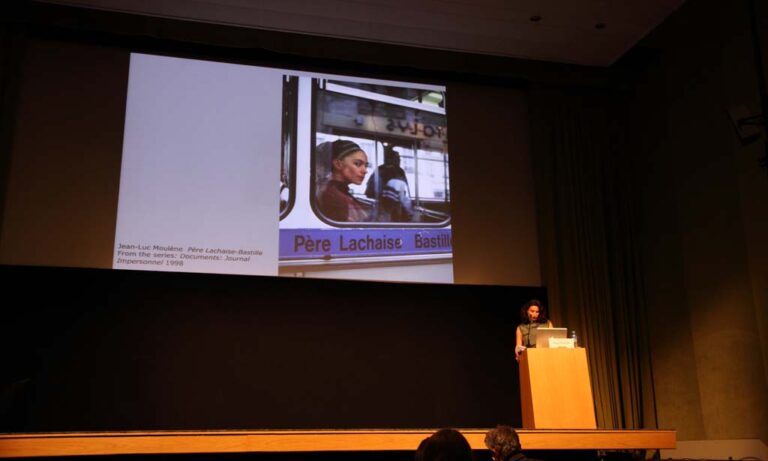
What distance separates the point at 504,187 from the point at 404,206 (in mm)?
1241

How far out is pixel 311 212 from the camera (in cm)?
582

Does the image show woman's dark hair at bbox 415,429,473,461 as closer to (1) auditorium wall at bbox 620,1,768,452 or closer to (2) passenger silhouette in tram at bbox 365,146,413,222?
(2) passenger silhouette in tram at bbox 365,146,413,222

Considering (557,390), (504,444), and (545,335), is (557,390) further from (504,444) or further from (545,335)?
(504,444)

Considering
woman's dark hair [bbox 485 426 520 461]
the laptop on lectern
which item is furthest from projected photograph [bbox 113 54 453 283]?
woman's dark hair [bbox 485 426 520 461]

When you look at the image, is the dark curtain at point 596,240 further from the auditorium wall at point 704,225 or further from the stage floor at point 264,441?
the stage floor at point 264,441

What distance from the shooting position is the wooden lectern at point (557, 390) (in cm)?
422

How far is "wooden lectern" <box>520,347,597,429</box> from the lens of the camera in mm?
4223

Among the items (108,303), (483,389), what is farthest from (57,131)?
(483,389)

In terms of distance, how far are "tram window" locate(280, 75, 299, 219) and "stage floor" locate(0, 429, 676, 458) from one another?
2637mm

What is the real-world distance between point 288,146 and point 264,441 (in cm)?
313

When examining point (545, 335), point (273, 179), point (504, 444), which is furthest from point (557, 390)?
point (273, 179)

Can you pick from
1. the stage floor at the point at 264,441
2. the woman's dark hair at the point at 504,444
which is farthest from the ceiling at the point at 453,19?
the woman's dark hair at the point at 504,444

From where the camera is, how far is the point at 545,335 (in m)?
4.50

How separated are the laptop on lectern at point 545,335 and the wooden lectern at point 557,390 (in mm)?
139
